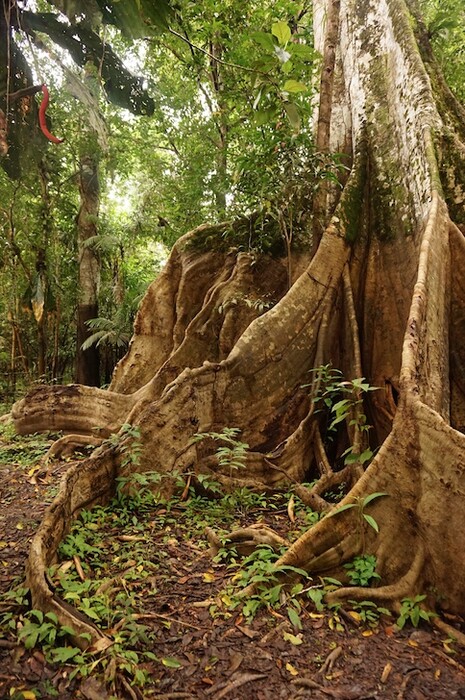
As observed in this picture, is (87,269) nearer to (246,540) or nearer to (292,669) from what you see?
(246,540)

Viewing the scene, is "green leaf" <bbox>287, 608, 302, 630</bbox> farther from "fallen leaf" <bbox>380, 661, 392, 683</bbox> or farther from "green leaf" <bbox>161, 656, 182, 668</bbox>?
"green leaf" <bbox>161, 656, 182, 668</bbox>

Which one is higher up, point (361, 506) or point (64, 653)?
point (361, 506)

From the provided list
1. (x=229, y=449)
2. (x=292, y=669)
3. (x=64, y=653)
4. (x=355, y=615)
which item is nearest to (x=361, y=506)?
(x=355, y=615)

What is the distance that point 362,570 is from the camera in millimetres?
2814

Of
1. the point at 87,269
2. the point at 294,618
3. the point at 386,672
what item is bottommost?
the point at 386,672

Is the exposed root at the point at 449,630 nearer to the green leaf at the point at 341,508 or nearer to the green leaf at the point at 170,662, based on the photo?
the green leaf at the point at 341,508

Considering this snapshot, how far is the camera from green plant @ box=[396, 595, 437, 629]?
2531 millimetres

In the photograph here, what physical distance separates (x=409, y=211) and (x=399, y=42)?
2446 millimetres

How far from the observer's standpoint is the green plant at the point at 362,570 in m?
2.79

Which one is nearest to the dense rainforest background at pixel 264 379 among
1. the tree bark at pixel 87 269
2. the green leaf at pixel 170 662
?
the green leaf at pixel 170 662

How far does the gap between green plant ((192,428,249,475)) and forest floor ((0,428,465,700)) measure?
0.68 meters

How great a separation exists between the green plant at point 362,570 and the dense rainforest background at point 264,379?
25 mm

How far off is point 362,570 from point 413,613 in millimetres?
348

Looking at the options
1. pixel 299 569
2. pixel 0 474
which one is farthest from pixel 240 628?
pixel 0 474
